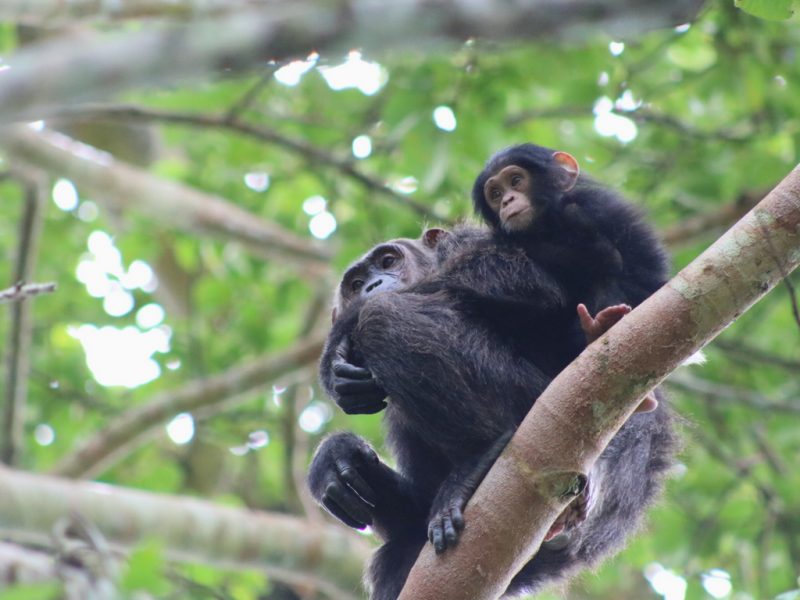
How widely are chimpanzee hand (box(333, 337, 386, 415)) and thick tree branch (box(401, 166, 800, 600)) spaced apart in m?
0.86

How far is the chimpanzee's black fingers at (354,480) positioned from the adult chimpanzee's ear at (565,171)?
155 cm

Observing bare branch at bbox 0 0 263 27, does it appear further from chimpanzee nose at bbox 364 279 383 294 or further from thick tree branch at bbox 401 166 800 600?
thick tree branch at bbox 401 166 800 600

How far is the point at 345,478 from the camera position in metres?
4.49

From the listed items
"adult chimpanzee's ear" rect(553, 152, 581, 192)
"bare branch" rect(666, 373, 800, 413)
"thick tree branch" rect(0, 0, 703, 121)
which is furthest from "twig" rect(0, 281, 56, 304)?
"bare branch" rect(666, 373, 800, 413)

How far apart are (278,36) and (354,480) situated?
1904mm

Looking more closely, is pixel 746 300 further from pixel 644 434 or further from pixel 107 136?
pixel 107 136

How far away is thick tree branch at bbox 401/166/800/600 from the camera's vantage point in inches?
134

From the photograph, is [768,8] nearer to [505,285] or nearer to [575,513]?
[505,285]

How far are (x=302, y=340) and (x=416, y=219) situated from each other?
1.29 meters

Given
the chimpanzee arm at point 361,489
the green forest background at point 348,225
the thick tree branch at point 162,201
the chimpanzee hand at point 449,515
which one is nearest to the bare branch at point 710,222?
the green forest background at point 348,225

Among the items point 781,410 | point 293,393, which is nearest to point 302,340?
point 293,393

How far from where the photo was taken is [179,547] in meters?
6.98

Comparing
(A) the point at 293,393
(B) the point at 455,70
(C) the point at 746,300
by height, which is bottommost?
(A) the point at 293,393

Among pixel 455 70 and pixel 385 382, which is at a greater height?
pixel 385 382
